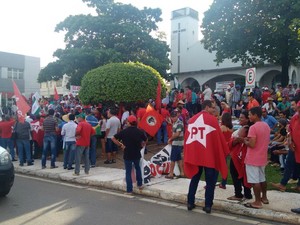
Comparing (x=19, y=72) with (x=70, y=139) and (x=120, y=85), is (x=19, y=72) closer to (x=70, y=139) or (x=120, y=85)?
(x=120, y=85)

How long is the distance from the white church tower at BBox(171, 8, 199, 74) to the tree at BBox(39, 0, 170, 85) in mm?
4738

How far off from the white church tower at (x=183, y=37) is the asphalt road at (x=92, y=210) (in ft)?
80.8

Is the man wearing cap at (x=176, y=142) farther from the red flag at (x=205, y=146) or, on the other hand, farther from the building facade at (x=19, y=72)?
the building facade at (x=19, y=72)

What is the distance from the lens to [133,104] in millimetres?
14258

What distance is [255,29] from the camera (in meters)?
21.0

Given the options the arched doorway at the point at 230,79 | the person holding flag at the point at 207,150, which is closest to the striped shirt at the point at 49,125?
the person holding flag at the point at 207,150

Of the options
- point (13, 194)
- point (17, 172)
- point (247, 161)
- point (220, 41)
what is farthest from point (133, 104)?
point (220, 41)

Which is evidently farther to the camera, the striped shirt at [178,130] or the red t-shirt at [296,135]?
the striped shirt at [178,130]

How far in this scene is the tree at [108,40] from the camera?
81.0ft

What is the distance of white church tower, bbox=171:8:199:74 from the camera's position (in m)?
31.4

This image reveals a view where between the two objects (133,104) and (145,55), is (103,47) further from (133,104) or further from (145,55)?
(133,104)

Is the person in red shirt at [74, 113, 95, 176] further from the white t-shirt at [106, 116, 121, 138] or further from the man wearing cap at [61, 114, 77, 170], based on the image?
the white t-shirt at [106, 116, 121, 138]

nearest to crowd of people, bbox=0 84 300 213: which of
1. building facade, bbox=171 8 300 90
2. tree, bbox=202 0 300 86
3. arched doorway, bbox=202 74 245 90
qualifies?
tree, bbox=202 0 300 86

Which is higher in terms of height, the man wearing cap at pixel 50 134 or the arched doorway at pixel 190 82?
the arched doorway at pixel 190 82
